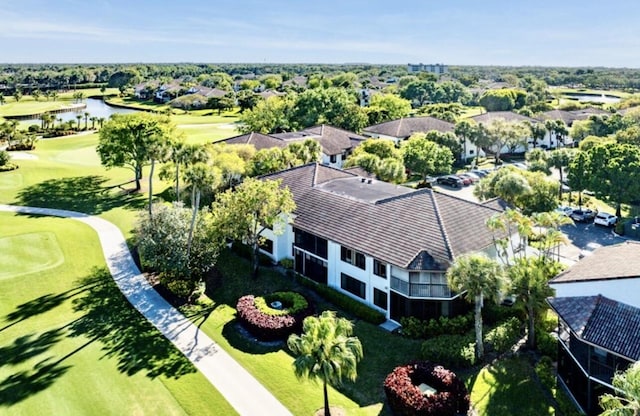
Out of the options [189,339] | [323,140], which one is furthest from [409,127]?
[189,339]

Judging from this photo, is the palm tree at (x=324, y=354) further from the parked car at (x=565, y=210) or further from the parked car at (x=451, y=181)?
the parked car at (x=451, y=181)

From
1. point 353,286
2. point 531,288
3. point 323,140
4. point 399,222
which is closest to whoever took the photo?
point 531,288

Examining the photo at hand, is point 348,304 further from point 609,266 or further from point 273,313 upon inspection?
point 609,266

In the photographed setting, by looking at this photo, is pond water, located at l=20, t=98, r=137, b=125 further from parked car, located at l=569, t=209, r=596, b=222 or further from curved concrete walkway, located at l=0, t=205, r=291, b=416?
parked car, located at l=569, t=209, r=596, b=222

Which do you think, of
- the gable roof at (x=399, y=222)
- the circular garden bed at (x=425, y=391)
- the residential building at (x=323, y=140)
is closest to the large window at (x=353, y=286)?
the gable roof at (x=399, y=222)

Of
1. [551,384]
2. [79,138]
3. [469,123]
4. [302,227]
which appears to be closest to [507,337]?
[551,384]

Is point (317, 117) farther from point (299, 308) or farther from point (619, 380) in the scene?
point (619, 380)
